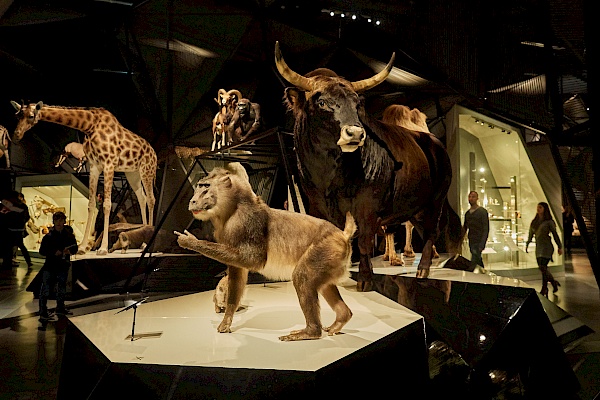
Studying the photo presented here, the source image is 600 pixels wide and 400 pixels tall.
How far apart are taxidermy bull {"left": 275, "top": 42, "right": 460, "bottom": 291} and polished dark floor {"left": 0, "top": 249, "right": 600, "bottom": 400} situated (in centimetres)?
120

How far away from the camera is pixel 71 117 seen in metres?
4.15

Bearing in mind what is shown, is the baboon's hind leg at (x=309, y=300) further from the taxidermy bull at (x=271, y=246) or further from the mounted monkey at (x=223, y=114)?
the mounted monkey at (x=223, y=114)

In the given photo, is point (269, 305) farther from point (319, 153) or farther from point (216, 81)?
point (216, 81)

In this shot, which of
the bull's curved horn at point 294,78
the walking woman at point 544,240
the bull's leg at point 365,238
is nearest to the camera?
the bull's curved horn at point 294,78

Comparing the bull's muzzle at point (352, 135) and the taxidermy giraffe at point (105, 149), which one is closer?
the bull's muzzle at point (352, 135)

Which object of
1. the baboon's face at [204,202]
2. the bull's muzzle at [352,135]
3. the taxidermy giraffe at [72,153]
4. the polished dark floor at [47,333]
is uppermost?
the taxidermy giraffe at [72,153]

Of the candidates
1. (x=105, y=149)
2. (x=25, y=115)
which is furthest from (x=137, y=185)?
(x=25, y=115)

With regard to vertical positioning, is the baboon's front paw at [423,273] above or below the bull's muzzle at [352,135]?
Result: below

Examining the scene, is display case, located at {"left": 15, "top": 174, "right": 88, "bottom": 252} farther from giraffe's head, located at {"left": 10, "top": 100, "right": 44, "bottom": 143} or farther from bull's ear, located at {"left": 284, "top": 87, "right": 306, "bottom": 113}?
bull's ear, located at {"left": 284, "top": 87, "right": 306, "bottom": 113}

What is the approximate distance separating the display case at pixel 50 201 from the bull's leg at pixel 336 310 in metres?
3.15

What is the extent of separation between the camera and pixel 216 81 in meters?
4.74

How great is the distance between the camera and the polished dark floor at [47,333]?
2.52m

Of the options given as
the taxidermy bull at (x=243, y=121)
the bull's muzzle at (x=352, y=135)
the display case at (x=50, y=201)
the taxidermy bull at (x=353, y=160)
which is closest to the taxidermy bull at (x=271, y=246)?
the bull's muzzle at (x=352, y=135)

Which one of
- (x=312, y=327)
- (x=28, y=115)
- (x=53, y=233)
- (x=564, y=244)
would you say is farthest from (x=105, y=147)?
(x=564, y=244)
